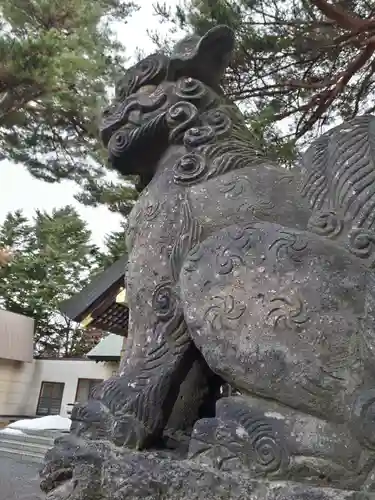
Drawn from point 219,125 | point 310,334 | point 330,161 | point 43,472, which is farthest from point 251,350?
point 219,125

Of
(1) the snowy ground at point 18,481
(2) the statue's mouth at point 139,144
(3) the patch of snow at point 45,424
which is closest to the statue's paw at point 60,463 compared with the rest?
(1) the snowy ground at point 18,481

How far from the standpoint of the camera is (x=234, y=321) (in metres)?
1.10

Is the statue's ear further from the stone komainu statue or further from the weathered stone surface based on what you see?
the weathered stone surface

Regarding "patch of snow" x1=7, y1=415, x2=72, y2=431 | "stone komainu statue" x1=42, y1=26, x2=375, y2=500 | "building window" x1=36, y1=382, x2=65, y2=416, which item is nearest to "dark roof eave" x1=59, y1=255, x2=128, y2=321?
"patch of snow" x1=7, y1=415, x2=72, y2=431

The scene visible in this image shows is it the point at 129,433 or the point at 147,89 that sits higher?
the point at 147,89

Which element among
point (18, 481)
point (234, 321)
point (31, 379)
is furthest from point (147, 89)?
point (31, 379)

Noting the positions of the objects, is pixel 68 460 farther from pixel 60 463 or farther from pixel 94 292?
pixel 94 292

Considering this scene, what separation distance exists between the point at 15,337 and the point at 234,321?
12.0 metres

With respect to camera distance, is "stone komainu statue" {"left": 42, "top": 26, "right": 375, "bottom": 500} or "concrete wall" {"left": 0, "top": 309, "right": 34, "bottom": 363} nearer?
"stone komainu statue" {"left": 42, "top": 26, "right": 375, "bottom": 500}

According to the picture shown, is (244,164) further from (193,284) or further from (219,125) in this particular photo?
(193,284)

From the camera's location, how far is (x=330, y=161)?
1228mm

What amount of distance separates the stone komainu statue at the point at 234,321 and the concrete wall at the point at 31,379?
38.1ft

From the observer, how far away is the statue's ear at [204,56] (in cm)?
160

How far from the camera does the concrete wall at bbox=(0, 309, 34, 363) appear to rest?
12.0m
